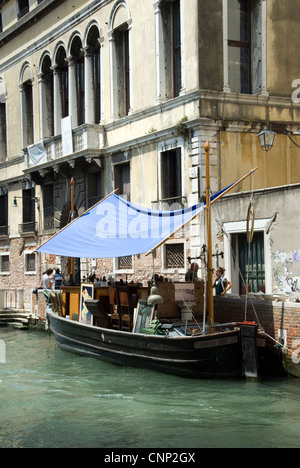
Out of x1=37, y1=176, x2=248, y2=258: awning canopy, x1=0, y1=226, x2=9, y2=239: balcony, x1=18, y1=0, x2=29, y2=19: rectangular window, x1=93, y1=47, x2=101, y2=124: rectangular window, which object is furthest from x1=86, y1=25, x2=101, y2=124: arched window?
x1=0, y1=226, x2=9, y2=239: balcony

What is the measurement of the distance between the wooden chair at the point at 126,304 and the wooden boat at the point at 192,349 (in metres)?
0.20

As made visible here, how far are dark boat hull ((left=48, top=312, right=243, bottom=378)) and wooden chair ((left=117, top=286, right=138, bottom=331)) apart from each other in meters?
0.37

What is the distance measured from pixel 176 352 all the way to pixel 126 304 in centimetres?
196

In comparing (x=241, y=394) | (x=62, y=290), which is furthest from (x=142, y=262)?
(x=241, y=394)

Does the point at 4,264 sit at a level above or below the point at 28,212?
below

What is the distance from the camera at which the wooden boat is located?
1052cm

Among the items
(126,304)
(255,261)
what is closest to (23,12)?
(255,261)

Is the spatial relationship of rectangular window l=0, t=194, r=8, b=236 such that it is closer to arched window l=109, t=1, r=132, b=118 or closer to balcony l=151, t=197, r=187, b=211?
arched window l=109, t=1, r=132, b=118

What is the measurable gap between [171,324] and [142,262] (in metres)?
6.00

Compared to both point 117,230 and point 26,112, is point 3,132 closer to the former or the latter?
point 26,112

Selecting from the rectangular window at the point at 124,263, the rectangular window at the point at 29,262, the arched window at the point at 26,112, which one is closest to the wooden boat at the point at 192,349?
the rectangular window at the point at 124,263

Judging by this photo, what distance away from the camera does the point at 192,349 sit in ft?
35.1

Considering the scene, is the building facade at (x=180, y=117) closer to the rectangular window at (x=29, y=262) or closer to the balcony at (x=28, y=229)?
the balcony at (x=28, y=229)
